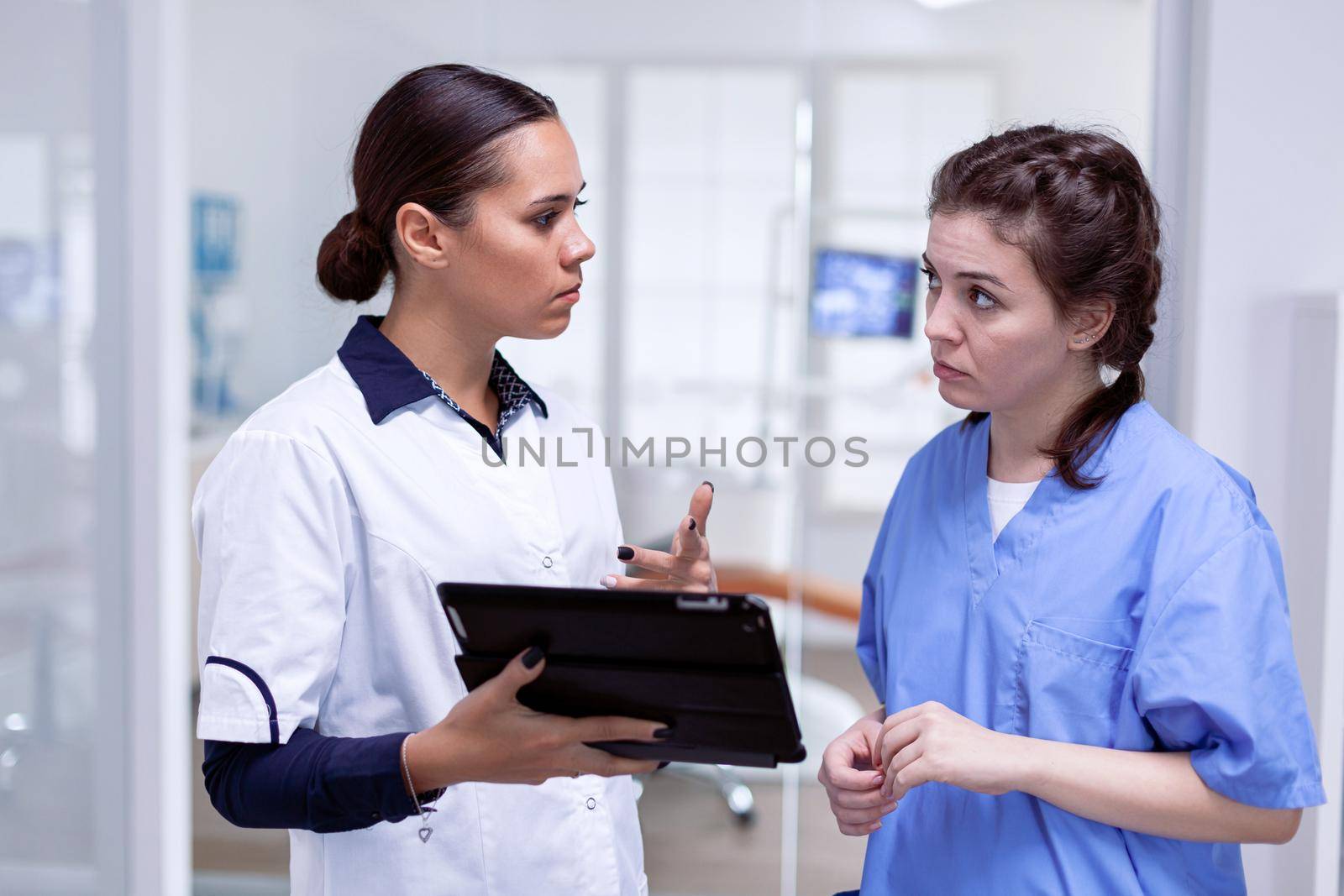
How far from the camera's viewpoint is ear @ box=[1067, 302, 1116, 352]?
119 cm

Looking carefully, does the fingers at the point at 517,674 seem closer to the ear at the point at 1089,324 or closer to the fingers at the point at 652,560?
the fingers at the point at 652,560

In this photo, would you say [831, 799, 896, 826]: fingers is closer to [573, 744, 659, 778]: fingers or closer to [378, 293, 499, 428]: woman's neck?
[573, 744, 659, 778]: fingers

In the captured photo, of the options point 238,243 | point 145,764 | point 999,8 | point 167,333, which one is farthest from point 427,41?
point 145,764

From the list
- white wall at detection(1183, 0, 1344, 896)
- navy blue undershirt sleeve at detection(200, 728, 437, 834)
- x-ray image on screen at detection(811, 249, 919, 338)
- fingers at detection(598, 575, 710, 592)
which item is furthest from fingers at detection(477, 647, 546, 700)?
x-ray image on screen at detection(811, 249, 919, 338)

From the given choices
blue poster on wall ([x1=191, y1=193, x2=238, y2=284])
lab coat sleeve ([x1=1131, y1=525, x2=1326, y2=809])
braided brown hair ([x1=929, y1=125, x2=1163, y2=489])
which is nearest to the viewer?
lab coat sleeve ([x1=1131, y1=525, x2=1326, y2=809])

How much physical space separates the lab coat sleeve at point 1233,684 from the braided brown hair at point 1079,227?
164 millimetres

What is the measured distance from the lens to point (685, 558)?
1355 millimetres

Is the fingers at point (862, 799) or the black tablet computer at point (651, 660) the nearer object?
the black tablet computer at point (651, 660)

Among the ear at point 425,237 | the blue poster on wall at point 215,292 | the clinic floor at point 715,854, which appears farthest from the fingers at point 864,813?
the blue poster on wall at point 215,292

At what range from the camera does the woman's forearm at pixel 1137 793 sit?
3.47ft

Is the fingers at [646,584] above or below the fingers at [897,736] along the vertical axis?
above

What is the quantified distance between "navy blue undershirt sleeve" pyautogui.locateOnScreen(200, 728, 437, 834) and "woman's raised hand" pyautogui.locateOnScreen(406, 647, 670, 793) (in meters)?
0.03

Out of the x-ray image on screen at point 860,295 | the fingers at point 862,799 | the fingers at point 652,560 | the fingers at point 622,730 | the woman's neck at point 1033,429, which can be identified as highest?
the x-ray image on screen at point 860,295

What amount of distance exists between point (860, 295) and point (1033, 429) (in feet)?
4.61
